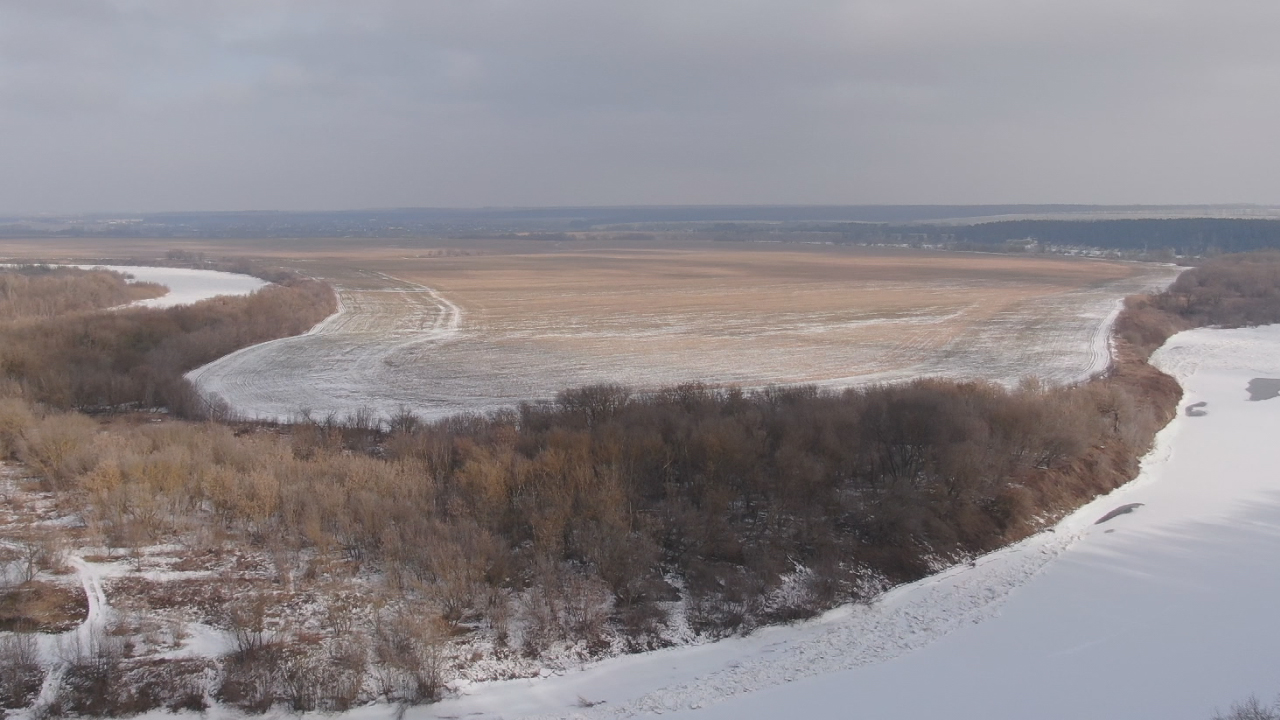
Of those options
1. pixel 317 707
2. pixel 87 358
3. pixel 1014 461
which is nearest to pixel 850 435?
pixel 1014 461

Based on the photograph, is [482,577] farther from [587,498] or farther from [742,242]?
[742,242]

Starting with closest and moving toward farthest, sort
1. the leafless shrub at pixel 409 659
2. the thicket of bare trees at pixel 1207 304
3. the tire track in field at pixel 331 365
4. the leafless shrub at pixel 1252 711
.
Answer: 1. the leafless shrub at pixel 1252 711
2. the leafless shrub at pixel 409 659
3. the tire track in field at pixel 331 365
4. the thicket of bare trees at pixel 1207 304

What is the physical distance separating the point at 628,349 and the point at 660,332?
6.38 m

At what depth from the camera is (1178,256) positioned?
375 feet

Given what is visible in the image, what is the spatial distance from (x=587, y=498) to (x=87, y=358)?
27157mm

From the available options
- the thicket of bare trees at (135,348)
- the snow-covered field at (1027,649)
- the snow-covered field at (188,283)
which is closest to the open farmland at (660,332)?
the thicket of bare trees at (135,348)

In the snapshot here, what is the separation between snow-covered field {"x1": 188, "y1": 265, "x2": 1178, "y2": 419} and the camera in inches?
1373

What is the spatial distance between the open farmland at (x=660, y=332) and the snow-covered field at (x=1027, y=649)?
594 inches

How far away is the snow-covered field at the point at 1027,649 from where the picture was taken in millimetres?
14391

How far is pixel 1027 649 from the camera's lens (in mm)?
16281

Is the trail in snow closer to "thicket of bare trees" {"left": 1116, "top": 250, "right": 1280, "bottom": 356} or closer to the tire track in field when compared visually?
the tire track in field

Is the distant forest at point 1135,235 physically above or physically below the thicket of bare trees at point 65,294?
above

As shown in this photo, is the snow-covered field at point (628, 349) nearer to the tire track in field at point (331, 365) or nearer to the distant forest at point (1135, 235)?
the tire track in field at point (331, 365)

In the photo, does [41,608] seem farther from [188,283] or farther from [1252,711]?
[188,283]
